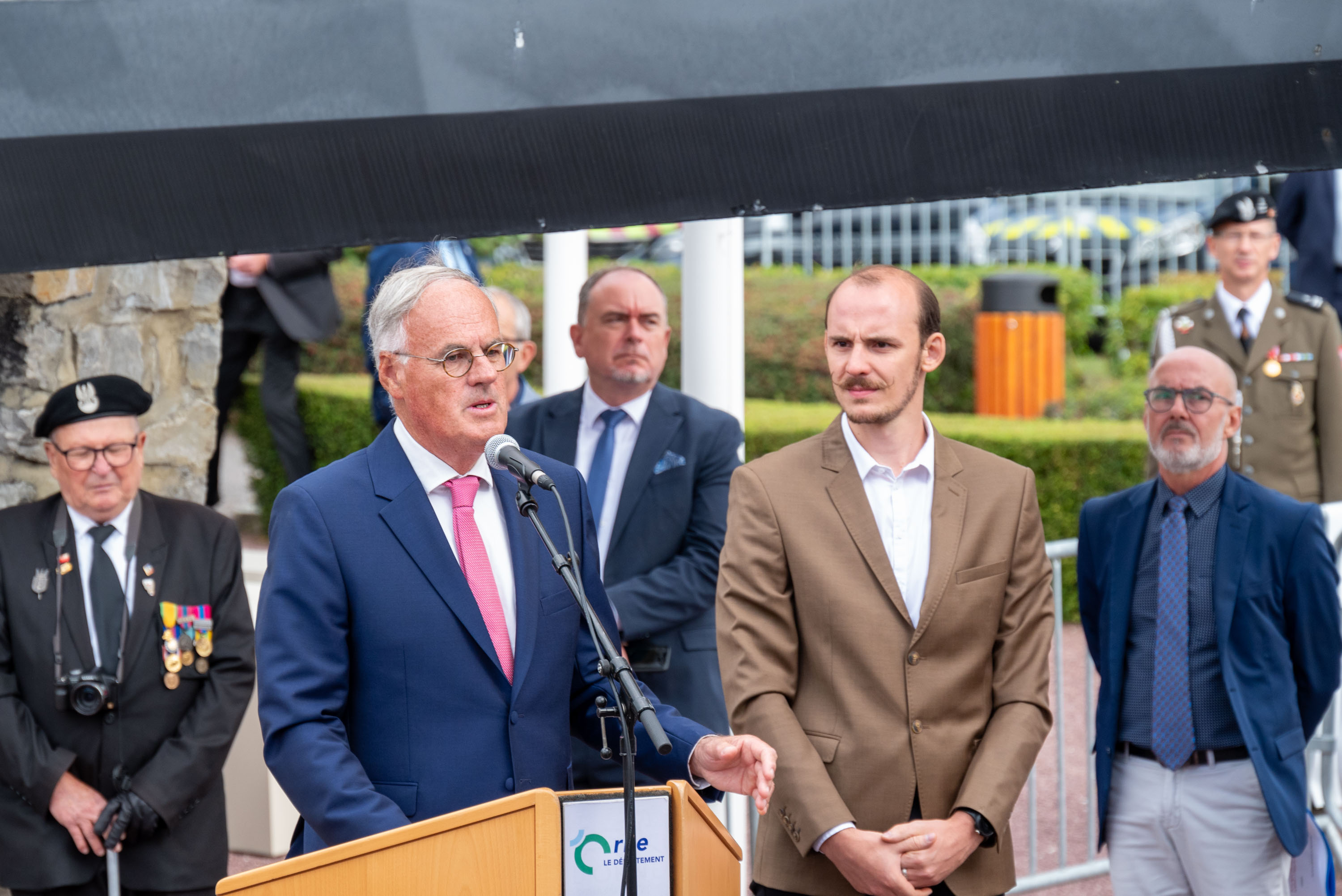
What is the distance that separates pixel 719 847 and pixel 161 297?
3839 mm

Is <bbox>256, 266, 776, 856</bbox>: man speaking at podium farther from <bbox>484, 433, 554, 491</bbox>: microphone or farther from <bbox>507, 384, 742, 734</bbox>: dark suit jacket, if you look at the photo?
<bbox>507, 384, 742, 734</bbox>: dark suit jacket

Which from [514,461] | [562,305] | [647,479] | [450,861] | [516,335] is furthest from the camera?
[562,305]

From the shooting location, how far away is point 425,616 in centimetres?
266

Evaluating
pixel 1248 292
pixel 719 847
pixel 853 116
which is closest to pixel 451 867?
pixel 719 847

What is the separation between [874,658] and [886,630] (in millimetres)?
64

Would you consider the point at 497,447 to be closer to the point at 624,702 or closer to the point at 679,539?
the point at 624,702

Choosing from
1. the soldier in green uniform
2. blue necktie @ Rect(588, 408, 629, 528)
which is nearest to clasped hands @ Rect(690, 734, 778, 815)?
blue necktie @ Rect(588, 408, 629, 528)

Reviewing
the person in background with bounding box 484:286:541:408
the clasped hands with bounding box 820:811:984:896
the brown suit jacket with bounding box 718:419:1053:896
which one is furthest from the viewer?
the person in background with bounding box 484:286:541:408

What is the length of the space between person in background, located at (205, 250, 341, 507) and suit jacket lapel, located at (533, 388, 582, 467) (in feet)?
12.0

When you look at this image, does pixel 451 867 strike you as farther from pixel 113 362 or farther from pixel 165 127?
pixel 113 362

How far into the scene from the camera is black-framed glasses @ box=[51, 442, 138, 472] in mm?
4012

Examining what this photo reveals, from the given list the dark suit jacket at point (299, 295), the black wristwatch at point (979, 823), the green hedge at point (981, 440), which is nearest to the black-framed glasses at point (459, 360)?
the black wristwatch at point (979, 823)

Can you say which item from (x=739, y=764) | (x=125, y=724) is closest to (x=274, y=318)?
(x=125, y=724)

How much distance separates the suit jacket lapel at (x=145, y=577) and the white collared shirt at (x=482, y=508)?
157 centimetres
